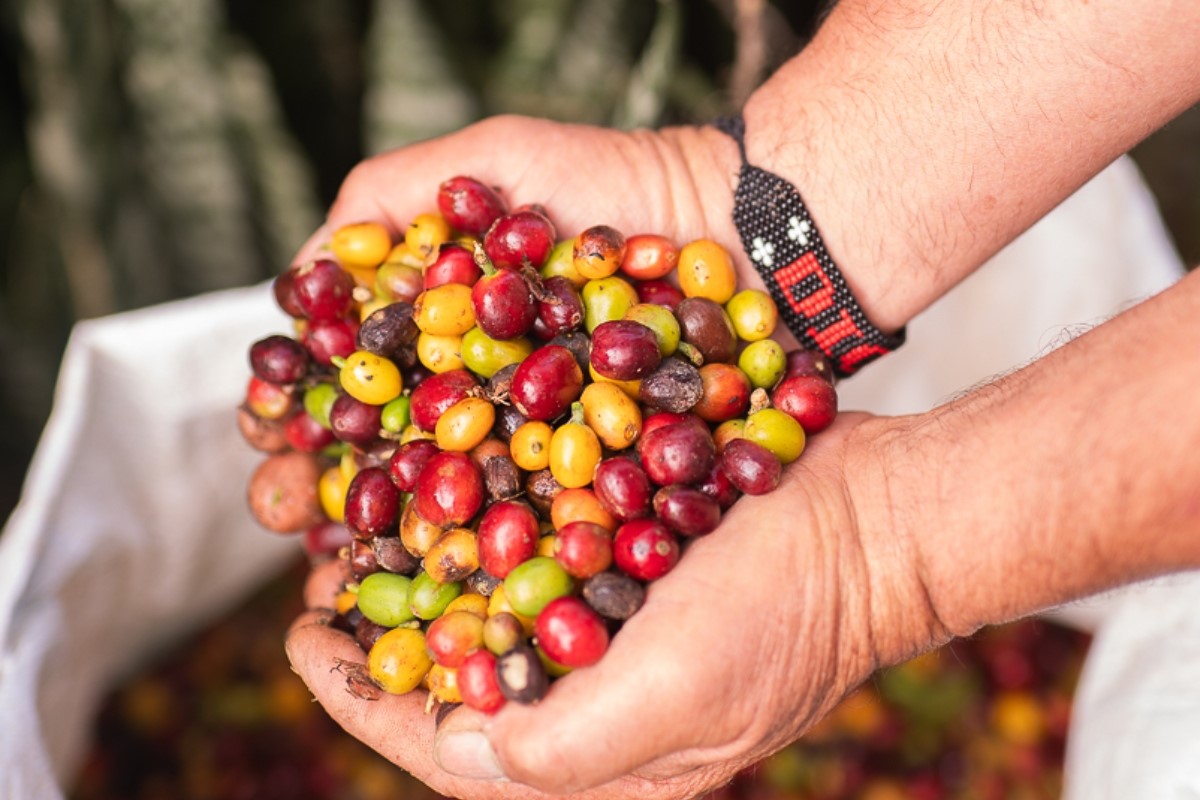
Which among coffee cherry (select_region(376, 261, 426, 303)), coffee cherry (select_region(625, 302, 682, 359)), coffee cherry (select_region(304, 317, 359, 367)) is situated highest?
coffee cherry (select_region(625, 302, 682, 359))

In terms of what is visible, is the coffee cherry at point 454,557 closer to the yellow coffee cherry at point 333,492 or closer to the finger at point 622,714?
the finger at point 622,714

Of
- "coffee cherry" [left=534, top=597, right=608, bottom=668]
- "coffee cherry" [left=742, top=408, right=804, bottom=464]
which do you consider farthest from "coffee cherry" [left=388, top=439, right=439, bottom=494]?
"coffee cherry" [left=742, top=408, right=804, bottom=464]

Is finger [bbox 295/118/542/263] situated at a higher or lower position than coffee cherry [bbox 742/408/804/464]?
higher

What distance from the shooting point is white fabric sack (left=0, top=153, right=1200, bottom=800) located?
2.87 meters

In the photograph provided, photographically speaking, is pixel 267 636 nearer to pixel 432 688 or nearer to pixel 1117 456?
pixel 432 688

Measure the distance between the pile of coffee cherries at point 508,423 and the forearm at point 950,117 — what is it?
477 millimetres

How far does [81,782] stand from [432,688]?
2.18 m

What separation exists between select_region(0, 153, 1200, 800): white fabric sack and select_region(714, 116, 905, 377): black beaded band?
2.64ft

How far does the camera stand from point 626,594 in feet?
6.69

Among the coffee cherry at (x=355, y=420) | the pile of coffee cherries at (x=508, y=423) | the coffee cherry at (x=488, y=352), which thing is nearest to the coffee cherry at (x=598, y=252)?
the pile of coffee cherries at (x=508, y=423)

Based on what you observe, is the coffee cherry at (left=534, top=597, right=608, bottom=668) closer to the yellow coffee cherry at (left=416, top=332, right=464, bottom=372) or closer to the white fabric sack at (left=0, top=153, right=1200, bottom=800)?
the yellow coffee cherry at (left=416, top=332, right=464, bottom=372)

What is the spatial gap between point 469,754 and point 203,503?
2.04 meters

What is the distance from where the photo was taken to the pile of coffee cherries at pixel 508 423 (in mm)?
2115

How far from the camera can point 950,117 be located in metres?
2.68
